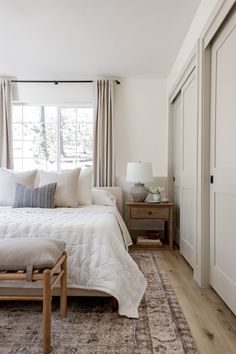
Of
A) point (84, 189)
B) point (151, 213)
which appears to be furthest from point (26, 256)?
point (151, 213)

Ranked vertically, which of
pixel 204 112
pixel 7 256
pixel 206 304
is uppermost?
pixel 204 112

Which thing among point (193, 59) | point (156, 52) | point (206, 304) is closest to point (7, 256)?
point (206, 304)

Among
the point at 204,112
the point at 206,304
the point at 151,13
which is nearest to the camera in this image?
the point at 206,304

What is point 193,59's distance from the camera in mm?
2920

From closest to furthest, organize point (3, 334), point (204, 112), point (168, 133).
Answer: point (3, 334)
point (204, 112)
point (168, 133)

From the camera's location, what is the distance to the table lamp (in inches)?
162

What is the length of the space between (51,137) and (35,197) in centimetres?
167

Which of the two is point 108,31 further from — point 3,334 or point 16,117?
point 3,334

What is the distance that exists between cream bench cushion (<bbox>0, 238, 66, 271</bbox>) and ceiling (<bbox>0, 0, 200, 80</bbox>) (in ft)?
6.87

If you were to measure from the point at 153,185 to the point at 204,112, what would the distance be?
2.12 metres

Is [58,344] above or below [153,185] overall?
below

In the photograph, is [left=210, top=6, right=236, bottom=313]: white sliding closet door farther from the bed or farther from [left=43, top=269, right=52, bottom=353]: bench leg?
[left=43, top=269, right=52, bottom=353]: bench leg

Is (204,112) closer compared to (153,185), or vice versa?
(204,112)

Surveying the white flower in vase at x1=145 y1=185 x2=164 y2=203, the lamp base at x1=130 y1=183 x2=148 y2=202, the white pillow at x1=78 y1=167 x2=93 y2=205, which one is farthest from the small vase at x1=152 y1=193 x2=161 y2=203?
the white pillow at x1=78 y1=167 x2=93 y2=205
